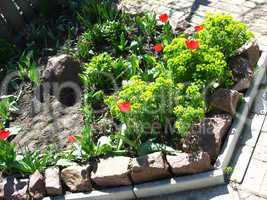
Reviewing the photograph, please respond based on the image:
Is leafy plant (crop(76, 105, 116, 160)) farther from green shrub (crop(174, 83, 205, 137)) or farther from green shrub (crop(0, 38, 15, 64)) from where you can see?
green shrub (crop(0, 38, 15, 64))

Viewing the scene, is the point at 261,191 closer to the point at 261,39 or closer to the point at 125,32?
the point at 261,39

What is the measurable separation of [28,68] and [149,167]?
7.05 feet

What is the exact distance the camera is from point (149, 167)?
15.3 ft

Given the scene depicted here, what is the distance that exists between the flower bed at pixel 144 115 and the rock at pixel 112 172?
0.01 m

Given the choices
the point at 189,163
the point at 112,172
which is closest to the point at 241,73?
the point at 189,163

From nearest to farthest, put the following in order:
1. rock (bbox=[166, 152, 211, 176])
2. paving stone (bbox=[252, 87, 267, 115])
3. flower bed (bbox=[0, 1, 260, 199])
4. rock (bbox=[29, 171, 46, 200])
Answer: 1. rock (bbox=[166, 152, 211, 176])
2. flower bed (bbox=[0, 1, 260, 199])
3. rock (bbox=[29, 171, 46, 200])
4. paving stone (bbox=[252, 87, 267, 115])

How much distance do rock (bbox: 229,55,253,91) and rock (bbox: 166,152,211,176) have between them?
1048mm

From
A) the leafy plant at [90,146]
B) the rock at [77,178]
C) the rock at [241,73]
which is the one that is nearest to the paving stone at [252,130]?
the rock at [241,73]

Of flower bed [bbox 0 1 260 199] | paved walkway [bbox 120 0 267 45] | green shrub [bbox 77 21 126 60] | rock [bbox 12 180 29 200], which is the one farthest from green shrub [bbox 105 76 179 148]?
paved walkway [bbox 120 0 267 45]

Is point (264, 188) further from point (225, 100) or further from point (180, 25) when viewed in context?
point (180, 25)

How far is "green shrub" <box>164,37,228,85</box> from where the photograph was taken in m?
4.92

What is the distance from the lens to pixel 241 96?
5.25m

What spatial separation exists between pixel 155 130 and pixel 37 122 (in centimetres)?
138

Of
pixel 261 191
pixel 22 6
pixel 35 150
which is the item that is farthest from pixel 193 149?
pixel 22 6
